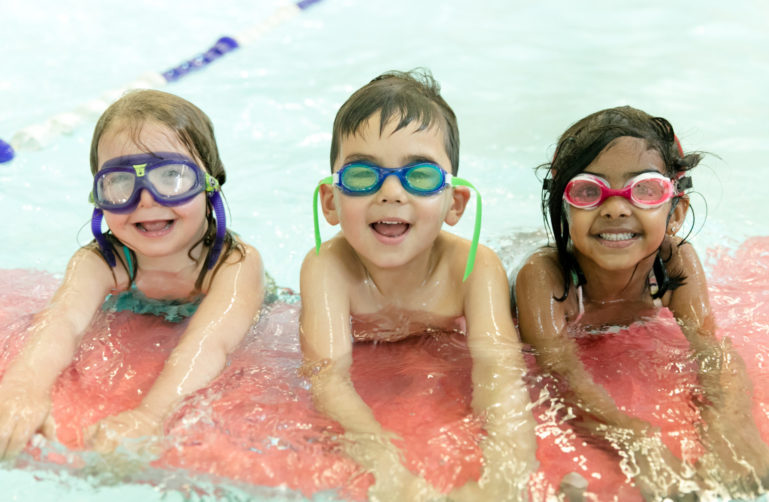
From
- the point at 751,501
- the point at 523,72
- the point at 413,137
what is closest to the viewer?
the point at 751,501

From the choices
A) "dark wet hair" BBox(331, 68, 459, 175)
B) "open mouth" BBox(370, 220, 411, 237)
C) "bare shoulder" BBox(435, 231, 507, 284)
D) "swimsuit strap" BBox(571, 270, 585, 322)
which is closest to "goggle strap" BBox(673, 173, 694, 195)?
"swimsuit strap" BBox(571, 270, 585, 322)

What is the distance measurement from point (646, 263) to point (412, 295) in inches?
37.6

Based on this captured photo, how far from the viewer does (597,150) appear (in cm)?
285

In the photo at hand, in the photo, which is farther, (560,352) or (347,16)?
(347,16)

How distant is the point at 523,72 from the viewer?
282 inches

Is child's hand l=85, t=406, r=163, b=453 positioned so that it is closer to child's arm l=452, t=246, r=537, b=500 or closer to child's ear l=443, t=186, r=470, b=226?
child's arm l=452, t=246, r=537, b=500

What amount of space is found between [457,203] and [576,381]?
31.2 inches

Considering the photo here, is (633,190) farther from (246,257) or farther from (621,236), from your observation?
(246,257)

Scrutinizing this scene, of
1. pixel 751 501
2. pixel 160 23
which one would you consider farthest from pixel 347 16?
pixel 751 501

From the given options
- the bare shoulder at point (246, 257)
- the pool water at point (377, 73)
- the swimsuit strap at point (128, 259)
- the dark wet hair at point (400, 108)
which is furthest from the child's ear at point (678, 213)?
the swimsuit strap at point (128, 259)

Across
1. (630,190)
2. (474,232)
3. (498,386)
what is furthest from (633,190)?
(498,386)

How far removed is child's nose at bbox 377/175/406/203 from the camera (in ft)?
8.81

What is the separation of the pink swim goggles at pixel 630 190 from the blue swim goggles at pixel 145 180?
1491mm

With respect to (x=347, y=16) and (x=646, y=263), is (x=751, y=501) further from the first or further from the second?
(x=347, y=16)
